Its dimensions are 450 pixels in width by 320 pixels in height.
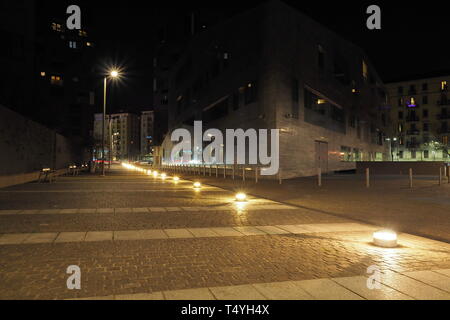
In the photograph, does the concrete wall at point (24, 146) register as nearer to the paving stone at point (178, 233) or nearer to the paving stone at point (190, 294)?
the paving stone at point (178, 233)

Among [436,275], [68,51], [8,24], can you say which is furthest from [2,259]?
[68,51]

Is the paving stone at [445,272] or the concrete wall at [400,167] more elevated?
the concrete wall at [400,167]

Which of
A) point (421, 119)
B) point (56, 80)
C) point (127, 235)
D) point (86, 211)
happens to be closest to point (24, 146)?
point (86, 211)

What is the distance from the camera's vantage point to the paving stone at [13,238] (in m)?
6.64

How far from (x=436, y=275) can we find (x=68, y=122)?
270 feet

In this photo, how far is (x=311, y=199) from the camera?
47.7 feet

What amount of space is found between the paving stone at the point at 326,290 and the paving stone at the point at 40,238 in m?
4.88

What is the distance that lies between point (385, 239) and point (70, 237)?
5980mm

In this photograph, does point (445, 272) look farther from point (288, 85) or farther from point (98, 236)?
point (288, 85)

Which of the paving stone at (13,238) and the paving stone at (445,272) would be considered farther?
the paving stone at (13,238)

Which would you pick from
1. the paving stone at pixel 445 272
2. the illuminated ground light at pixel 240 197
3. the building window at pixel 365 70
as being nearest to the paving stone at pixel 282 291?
the paving stone at pixel 445 272

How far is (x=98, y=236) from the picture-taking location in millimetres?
7258

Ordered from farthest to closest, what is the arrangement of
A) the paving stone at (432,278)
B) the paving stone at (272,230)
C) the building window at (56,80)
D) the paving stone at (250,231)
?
the building window at (56,80) → the paving stone at (272,230) → the paving stone at (250,231) → the paving stone at (432,278)

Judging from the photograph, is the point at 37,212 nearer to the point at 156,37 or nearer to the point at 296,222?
the point at 296,222
